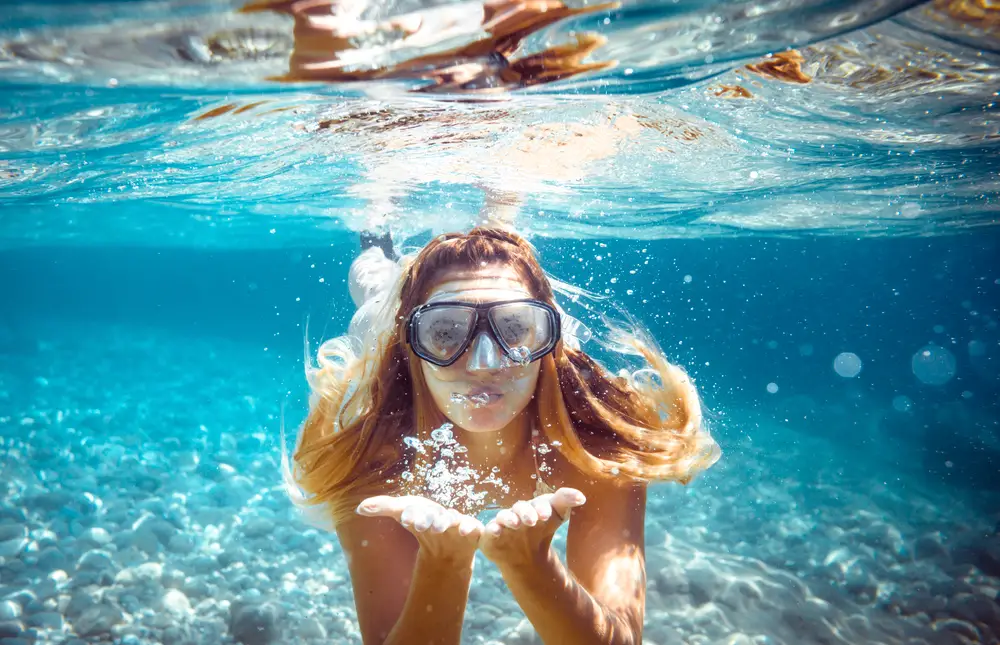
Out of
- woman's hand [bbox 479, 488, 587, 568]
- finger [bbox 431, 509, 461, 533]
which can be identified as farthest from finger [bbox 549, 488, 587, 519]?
finger [bbox 431, 509, 461, 533]

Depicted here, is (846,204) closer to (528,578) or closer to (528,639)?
(528,639)

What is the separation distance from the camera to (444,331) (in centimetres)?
385

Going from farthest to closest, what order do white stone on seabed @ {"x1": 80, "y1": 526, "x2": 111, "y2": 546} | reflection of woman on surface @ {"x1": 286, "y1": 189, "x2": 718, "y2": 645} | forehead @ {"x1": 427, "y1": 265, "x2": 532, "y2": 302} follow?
white stone on seabed @ {"x1": 80, "y1": 526, "x2": 111, "y2": 546} < forehead @ {"x1": 427, "y1": 265, "x2": 532, "y2": 302} < reflection of woman on surface @ {"x1": 286, "y1": 189, "x2": 718, "y2": 645}

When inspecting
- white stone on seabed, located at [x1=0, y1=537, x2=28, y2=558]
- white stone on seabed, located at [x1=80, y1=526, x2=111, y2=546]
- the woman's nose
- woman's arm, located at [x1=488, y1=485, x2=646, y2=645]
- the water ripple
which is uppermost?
the water ripple

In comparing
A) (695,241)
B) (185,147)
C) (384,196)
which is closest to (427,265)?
(185,147)

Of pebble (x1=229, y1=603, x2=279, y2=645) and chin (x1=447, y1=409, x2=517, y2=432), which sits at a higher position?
chin (x1=447, y1=409, x2=517, y2=432)

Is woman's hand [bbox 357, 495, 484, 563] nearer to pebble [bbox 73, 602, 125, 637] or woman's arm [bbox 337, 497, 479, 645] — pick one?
woman's arm [bbox 337, 497, 479, 645]

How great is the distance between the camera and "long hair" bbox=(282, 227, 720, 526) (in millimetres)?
4234

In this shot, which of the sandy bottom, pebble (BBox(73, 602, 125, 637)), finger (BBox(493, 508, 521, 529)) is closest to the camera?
finger (BBox(493, 508, 521, 529))

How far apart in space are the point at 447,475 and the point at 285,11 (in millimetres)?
4089

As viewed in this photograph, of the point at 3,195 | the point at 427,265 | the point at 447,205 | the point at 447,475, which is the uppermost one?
the point at 3,195

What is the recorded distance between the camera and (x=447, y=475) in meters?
4.73

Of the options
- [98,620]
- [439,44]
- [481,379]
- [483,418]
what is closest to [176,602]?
[98,620]

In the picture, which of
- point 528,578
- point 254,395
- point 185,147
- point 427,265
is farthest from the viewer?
point 254,395
